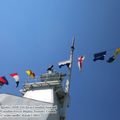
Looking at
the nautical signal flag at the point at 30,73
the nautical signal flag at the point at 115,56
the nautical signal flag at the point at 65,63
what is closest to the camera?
the nautical signal flag at the point at 115,56

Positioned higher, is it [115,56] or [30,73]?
[30,73]

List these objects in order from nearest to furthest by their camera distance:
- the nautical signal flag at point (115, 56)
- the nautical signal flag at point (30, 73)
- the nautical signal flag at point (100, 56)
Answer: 1. the nautical signal flag at point (115, 56)
2. the nautical signal flag at point (100, 56)
3. the nautical signal flag at point (30, 73)

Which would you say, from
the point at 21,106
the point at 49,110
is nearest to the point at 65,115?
the point at 49,110

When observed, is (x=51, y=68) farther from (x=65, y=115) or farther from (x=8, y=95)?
(x=8, y=95)

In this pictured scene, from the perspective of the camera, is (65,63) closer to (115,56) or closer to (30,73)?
(30,73)

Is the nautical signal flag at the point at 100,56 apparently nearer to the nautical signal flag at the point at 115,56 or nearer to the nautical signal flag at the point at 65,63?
the nautical signal flag at the point at 115,56

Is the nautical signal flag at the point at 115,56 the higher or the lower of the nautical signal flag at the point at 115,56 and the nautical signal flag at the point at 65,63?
the lower

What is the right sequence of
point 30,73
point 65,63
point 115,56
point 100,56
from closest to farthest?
point 115,56 < point 100,56 < point 65,63 < point 30,73

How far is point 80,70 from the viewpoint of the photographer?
39.9 meters

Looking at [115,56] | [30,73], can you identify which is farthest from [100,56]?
[30,73]

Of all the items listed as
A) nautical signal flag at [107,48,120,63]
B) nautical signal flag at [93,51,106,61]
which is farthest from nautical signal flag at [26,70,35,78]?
nautical signal flag at [107,48,120,63]

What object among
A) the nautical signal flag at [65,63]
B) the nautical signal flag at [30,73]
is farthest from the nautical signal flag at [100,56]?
the nautical signal flag at [30,73]

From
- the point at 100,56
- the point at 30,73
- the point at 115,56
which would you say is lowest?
the point at 115,56

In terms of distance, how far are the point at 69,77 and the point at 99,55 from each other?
24.5 feet
